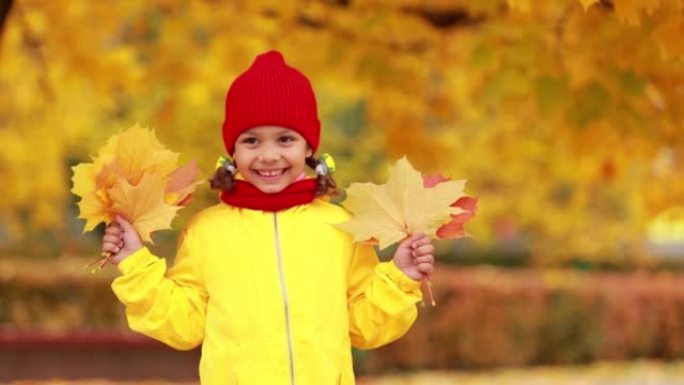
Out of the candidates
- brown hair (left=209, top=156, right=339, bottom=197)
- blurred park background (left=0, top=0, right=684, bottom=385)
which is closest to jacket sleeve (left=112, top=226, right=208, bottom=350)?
brown hair (left=209, top=156, right=339, bottom=197)

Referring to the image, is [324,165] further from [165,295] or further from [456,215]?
[165,295]

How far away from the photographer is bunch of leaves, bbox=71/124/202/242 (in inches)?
155

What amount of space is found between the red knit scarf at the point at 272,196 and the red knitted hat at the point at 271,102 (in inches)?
4.8

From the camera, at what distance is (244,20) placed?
8.86 m

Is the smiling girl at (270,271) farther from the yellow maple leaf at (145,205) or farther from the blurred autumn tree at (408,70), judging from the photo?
the blurred autumn tree at (408,70)

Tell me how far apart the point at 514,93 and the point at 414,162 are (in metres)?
2.28

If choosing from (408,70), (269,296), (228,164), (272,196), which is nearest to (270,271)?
(269,296)

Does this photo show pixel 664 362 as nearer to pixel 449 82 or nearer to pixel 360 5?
pixel 449 82

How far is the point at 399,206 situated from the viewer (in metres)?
3.92

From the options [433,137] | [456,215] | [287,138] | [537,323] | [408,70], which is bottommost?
[456,215]

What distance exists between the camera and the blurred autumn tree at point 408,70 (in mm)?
6426

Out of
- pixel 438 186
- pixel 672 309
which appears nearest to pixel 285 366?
pixel 438 186

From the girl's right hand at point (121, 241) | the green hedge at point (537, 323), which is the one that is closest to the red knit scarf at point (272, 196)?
the girl's right hand at point (121, 241)

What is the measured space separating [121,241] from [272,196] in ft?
1.23
